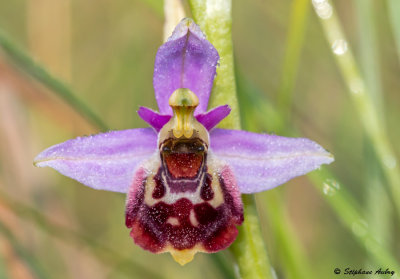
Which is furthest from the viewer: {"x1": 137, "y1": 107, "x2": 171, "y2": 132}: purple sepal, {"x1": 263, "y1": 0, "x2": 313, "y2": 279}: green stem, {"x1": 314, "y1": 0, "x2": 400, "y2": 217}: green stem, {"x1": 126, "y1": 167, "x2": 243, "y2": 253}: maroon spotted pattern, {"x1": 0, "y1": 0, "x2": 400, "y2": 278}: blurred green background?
{"x1": 0, "y1": 0, "x2": 400, "y2": 278}: blurred green background

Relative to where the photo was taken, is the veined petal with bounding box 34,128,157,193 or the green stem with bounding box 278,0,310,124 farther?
the green stem with bounding box 278,0,310,124

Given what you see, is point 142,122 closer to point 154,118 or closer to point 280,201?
point 280,201

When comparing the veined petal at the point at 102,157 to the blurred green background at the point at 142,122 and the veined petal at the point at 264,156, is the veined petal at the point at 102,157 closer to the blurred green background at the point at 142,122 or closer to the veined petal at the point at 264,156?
the veined petal at the point at 264,156

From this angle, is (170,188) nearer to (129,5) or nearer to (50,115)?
(50,115)

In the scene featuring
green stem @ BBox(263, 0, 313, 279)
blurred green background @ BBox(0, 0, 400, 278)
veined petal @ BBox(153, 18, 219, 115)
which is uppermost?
veined petal @ BBox(153, 18, 219, 115)

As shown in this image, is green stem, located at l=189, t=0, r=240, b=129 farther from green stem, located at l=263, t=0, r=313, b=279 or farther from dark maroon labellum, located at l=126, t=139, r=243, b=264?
green stem, located at l=263, t=0, r=313, b=279

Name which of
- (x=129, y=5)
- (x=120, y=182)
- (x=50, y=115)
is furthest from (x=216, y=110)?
(x=129, y=5)

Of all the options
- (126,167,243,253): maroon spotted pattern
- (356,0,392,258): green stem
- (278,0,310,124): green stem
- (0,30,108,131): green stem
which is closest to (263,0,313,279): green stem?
(278,0,310,124): green stem
